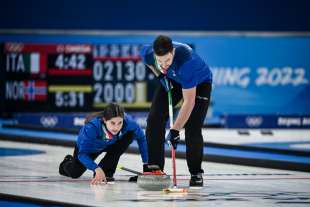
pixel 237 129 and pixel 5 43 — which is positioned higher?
pixel 5 43

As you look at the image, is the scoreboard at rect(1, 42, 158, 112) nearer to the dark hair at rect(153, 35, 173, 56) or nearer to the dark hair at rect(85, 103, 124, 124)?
the dark hair at rect(85, 103, 124, 124)

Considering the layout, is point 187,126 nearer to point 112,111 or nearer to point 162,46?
point 112,111

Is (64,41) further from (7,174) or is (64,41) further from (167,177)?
(167,177)

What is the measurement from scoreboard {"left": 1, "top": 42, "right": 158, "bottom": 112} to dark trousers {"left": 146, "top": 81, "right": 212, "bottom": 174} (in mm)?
5838

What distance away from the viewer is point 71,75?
1295 centimetres

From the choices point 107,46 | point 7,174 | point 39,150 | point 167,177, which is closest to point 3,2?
point 107,46

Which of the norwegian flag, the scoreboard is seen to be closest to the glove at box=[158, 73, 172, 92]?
the scoreboard

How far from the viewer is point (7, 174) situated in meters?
7.73

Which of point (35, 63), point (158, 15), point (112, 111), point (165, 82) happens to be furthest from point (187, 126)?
point (158, 15)

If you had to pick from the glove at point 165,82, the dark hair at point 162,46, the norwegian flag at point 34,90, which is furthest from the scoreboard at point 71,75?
the dark hair at point 162,46

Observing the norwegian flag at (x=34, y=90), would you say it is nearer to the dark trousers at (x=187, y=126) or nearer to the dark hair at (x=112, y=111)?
the dark trousers at (x=187, y=126)

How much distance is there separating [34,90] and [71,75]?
56 centimetres

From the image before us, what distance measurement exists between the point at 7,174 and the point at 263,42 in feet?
22.8

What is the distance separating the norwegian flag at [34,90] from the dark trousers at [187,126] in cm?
595
